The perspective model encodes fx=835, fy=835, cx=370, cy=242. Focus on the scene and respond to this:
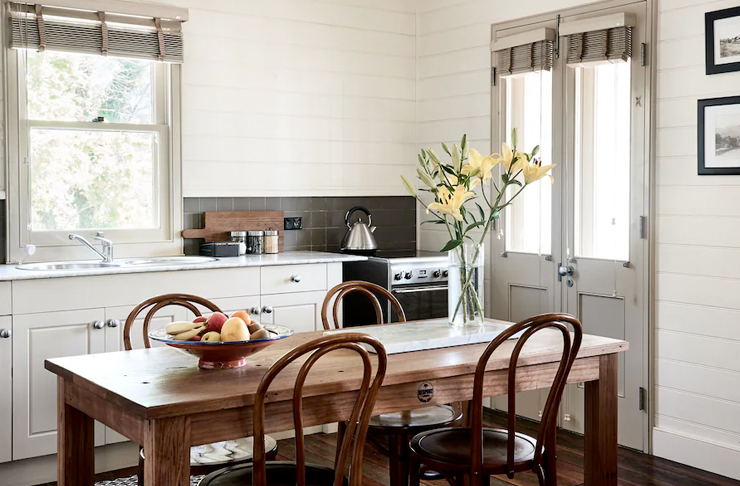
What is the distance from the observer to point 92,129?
4.44 m

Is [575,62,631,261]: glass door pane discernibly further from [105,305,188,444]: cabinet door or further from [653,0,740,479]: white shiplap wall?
[105,305,188,444]: cabinet door

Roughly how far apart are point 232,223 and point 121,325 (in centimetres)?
113

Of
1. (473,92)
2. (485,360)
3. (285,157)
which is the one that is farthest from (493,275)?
(485,360)

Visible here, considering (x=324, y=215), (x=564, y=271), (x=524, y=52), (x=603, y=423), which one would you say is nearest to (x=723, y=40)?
(x=524, y=52)

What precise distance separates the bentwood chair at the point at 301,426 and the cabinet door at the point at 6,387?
1.55 metres

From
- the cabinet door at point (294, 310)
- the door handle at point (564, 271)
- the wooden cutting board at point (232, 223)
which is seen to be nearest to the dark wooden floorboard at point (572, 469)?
the cabinet door at point (294, 310)

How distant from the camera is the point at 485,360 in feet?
8.23

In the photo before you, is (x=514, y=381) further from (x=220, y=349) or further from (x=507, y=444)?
(x=220, y=349)

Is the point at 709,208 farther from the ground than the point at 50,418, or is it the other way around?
the point at 709,208

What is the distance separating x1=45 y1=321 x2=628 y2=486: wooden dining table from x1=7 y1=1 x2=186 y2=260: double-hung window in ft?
6.18

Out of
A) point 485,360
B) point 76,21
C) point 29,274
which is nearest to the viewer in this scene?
point 485,360

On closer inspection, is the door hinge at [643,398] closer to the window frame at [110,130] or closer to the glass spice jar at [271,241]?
the glass spice jar at [271,241]

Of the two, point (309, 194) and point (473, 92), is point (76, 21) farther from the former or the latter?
point (473, 92)

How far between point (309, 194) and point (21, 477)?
90.4 inches
